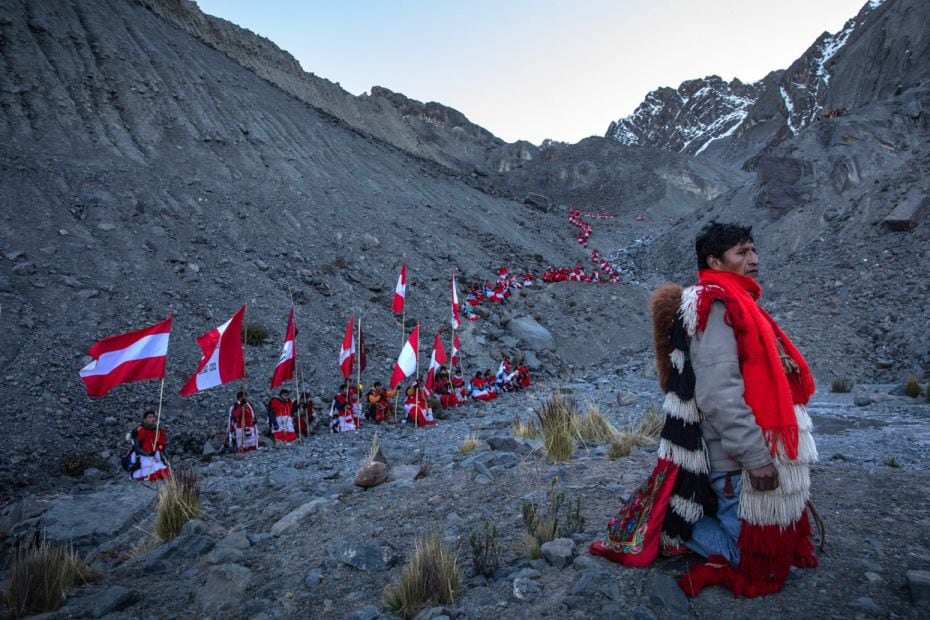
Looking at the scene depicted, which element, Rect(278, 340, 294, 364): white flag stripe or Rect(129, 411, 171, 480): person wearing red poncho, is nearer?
Rect(129, 411, 171, 480): person wearing red poncho

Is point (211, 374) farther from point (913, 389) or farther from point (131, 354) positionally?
point (913, 389)

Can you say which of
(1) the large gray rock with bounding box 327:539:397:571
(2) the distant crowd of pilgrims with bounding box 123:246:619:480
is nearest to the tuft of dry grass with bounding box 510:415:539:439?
(1) the large gray rock with bounding box 327:539:397:571

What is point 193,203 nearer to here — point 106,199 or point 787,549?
point 106,199

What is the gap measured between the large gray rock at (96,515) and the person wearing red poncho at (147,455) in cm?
93

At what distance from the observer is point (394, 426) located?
11797mm

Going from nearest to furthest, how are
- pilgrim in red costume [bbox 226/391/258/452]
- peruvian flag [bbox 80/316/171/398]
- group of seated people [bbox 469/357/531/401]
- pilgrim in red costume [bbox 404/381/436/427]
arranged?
peruvian flag [bbox 80/316/171/398] < pilgrim in red costume [bbox 226/391/258/452] < pilgrim in red costume [bbox 404/381/436/427] < group of seated people [bbox 469/357/531/401]

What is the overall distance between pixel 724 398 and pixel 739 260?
779 millimetres

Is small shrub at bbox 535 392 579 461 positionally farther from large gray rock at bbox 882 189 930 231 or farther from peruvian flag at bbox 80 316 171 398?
large gray rock at bbox 882 189 930 231

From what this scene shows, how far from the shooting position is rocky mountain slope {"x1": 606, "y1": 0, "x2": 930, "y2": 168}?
3562 cm

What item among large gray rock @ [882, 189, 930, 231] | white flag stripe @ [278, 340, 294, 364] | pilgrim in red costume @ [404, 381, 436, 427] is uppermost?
large gray rock @ [882, 189, 930, 231]

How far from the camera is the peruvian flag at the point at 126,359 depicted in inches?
275

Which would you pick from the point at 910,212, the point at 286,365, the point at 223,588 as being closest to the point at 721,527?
the point at 223,588

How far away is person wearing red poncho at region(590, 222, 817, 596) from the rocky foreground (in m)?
0.18

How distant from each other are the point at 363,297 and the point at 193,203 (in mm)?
6783
